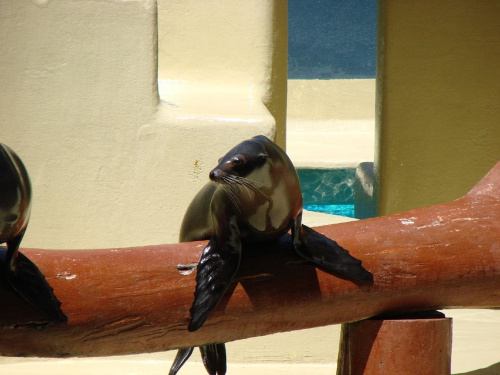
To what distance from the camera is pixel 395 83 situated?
16.9 feet

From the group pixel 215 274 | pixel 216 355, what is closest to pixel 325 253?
pixel 215 274

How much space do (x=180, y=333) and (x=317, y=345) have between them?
179cm

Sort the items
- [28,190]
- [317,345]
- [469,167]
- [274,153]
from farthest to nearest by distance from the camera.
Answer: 1. [469,167]
2. [317,345]
3. [274,153]
4. [28,190]

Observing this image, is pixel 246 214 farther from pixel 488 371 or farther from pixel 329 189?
pixel 329 189

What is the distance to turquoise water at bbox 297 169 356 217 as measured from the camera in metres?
10.2

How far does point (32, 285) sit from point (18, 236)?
0.14 m

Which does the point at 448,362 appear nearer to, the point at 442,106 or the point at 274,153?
the point at 274,153

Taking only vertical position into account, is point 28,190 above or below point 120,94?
above

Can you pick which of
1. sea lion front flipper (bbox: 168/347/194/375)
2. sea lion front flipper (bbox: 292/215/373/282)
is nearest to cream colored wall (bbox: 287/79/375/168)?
sea lion front flipper (bbox: 168/347/194/375)

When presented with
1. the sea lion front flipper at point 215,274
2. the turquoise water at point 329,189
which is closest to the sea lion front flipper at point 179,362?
the sea lion front flipper at point 215,274

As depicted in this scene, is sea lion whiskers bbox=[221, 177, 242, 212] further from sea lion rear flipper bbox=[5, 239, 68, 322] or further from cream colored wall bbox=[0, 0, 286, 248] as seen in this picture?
cream colored wall bbox=[0, 0, 286, 248]

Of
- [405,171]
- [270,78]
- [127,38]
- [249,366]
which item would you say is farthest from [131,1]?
[405,171]

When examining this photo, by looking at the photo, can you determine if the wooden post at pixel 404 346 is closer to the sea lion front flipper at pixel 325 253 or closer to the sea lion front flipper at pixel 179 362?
the sea lion front flipper at pixel 325 253

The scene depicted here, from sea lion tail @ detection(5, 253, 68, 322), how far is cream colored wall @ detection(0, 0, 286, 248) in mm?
1648
